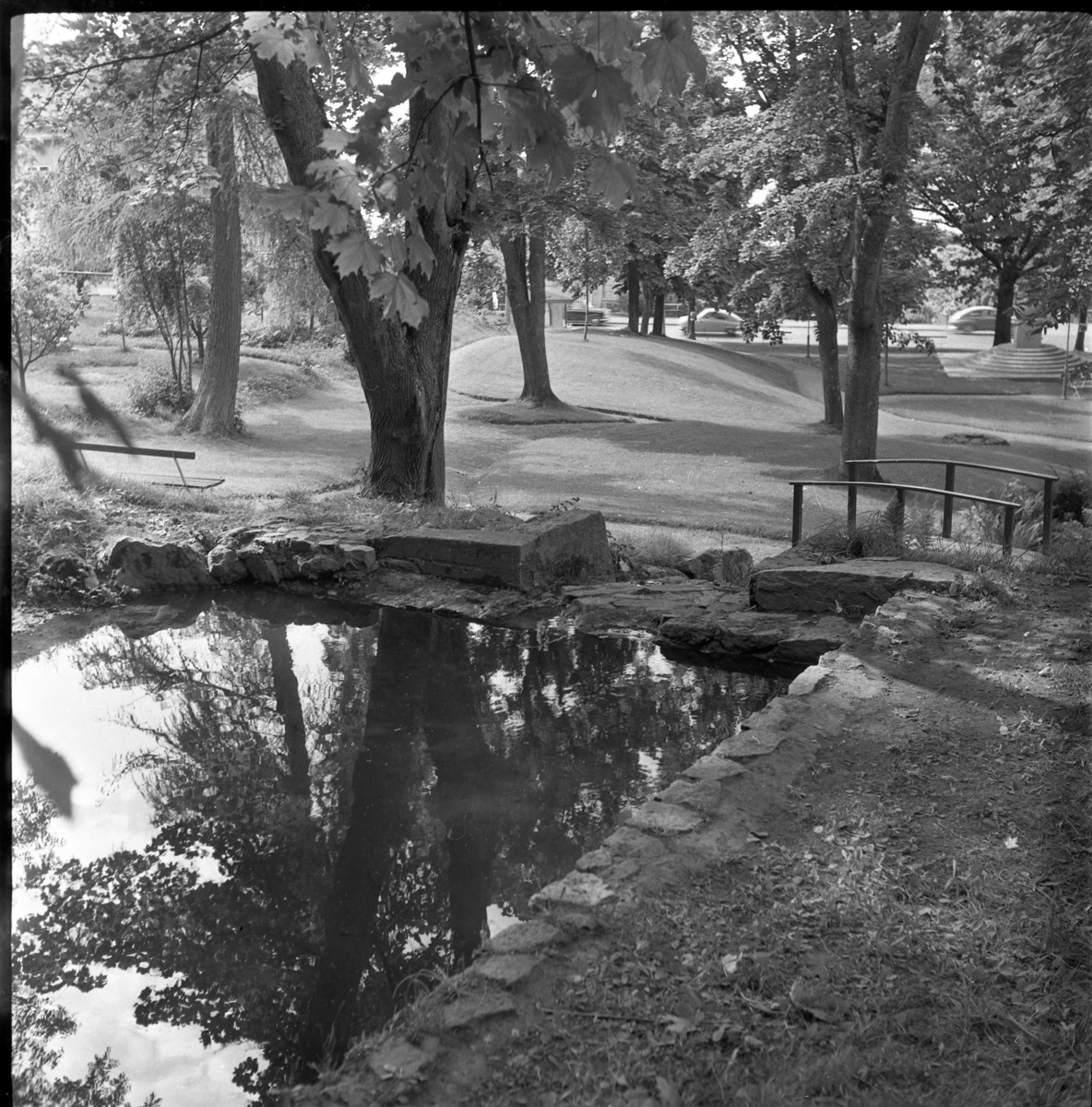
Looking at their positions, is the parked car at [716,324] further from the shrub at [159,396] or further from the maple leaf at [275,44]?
the maple leaf at [275,44]

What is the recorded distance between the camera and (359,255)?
2.62 m

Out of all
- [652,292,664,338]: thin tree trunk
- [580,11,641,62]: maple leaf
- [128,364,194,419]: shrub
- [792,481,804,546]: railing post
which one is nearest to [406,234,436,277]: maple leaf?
[580,11,641,62]: maple leaf

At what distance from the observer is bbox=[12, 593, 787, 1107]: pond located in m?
4.04

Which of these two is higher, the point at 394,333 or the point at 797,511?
the point at 394,333

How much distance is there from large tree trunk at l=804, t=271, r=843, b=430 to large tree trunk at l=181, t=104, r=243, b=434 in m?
11.2

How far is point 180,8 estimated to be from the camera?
4.25 ft

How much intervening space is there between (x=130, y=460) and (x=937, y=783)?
1404 centimetres

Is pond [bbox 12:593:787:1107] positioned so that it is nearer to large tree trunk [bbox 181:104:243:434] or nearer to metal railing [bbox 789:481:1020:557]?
metal railing [bbox 789:481:1020:557]

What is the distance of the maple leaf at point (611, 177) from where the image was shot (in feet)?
9.04

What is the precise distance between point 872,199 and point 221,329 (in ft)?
41.9

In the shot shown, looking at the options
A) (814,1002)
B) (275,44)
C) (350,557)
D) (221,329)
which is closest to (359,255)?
(275,44)

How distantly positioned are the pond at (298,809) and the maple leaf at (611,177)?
1.90 m

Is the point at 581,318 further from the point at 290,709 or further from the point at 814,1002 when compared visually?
the point at 814,1002

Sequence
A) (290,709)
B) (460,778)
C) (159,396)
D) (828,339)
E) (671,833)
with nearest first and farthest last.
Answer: (671,833)
(460,778)
(290,709)
(159,396)
(828,339)
